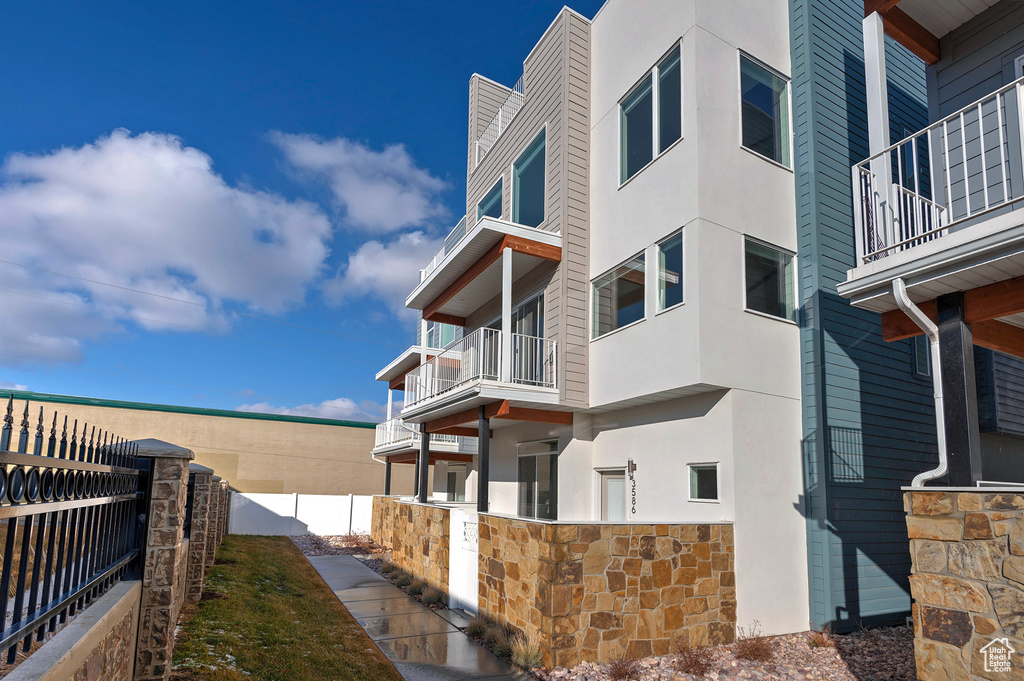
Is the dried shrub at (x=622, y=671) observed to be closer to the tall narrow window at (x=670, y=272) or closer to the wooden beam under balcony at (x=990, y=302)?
the wooden beam under balcony at (x=990, y=302)

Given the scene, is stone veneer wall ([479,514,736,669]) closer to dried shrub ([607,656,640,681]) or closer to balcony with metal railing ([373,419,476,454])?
dried shrub ([607,656,640,681])

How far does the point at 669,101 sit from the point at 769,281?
3.40 m

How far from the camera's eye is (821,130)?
410 inches

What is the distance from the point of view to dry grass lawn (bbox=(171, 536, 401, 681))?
21.6 feet

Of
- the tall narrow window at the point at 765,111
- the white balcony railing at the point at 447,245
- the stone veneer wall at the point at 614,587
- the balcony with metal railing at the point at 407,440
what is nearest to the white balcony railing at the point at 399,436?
the balcony with metal railing at the point at 407,440

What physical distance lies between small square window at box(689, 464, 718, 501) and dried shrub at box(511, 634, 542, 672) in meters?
3.23

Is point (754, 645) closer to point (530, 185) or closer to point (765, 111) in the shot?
point (765, 111)

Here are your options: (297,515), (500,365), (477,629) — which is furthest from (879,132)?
(297,515)

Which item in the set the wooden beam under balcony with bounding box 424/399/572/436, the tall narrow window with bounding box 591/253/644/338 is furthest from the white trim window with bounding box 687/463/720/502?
the wooden beam under balcony with bounding box 424/399/572/436

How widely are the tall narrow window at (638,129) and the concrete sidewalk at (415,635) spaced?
26.3 ft

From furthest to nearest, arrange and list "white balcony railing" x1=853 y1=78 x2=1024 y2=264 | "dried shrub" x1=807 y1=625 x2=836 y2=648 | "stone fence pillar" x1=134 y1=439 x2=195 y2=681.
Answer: "dried shrub" x1=807 y1=625 x2=836 y2=648, "white balcony railing" x1=853 y1=78 x2=1024 y2=264, "stone fence pillar" x1=134 y1=439 x2=195 y2=681

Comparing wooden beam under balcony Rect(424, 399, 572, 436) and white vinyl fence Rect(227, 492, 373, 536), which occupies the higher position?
wooden beam under balcony Rect(424, 399, 572, 436)

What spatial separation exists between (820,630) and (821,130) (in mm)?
7851

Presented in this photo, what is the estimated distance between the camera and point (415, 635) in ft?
29.9
